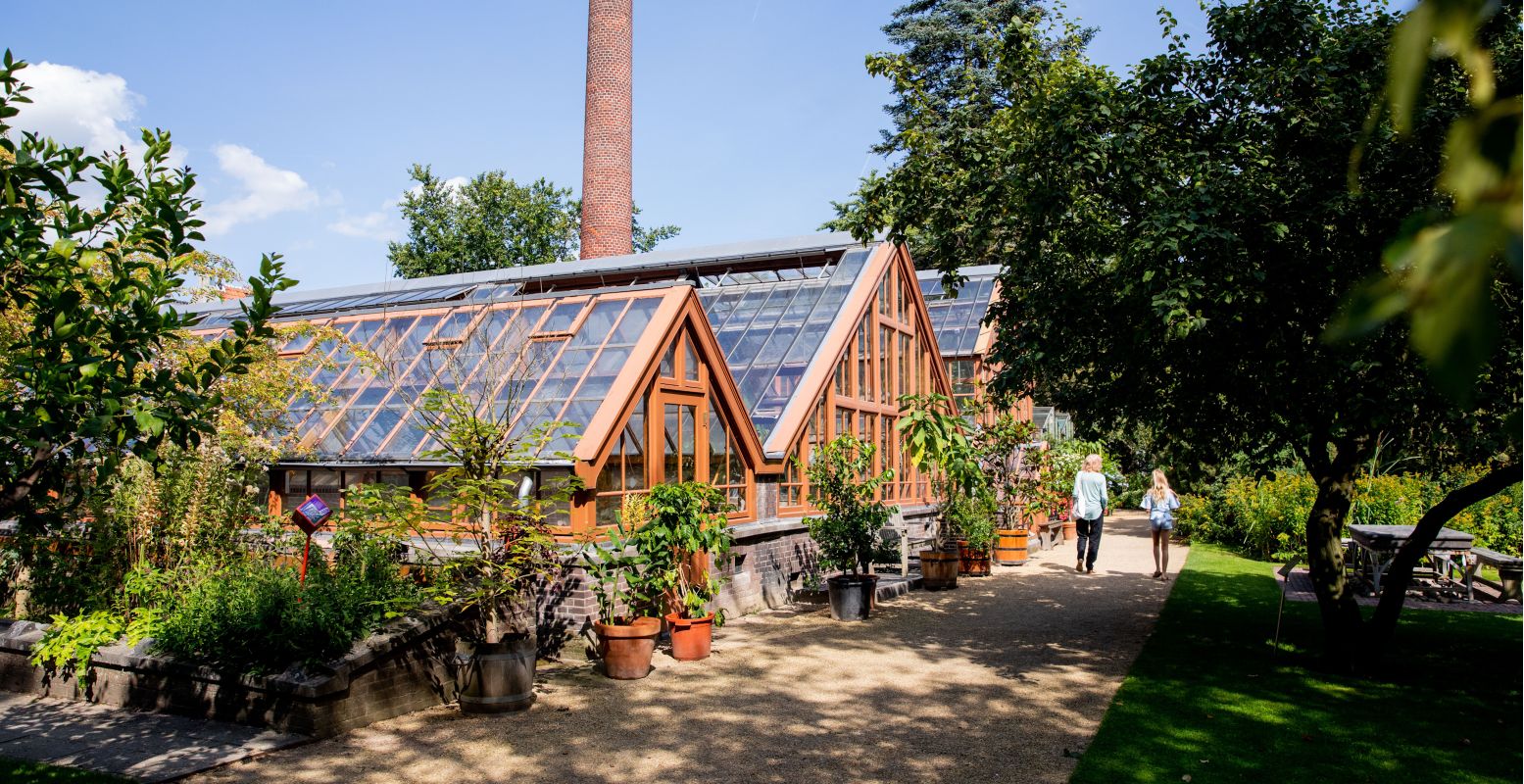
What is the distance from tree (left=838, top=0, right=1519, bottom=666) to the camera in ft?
27.7

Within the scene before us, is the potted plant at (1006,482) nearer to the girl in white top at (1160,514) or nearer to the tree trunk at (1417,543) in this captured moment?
the girl in white top at (1160,514)

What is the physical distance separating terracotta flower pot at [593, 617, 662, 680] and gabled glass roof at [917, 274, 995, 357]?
16.0 meters

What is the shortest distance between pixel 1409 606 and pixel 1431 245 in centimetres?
1587

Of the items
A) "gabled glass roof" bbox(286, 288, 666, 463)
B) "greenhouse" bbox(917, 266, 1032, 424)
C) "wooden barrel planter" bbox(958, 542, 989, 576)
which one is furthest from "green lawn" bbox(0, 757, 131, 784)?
"greenhouse" bbox(917, 266, 1032, 424)

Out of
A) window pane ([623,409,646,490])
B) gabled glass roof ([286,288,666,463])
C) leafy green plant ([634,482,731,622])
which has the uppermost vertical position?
gabled glass roof ([286,288,666,463])

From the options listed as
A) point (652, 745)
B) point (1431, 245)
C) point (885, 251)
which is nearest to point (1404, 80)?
point (1431, 245)

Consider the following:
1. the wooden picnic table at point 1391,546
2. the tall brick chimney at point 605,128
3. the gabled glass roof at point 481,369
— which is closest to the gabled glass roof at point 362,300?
the gabled glass roof at point 481,369

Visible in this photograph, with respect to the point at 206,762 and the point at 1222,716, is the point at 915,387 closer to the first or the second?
the point at 1222,716

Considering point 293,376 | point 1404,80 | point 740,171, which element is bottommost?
point 1404,80

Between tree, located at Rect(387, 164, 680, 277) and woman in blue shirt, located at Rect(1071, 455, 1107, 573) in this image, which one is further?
tree, located at Rect(387, 164, 680, 277)

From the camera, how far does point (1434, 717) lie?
8.23m

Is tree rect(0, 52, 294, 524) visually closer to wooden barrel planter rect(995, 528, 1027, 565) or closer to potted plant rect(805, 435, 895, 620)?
potted plant rect(805, 435, 895, 620)

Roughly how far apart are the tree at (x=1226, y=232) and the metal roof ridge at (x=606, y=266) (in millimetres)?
8985

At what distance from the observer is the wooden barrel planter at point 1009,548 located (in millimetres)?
20328
